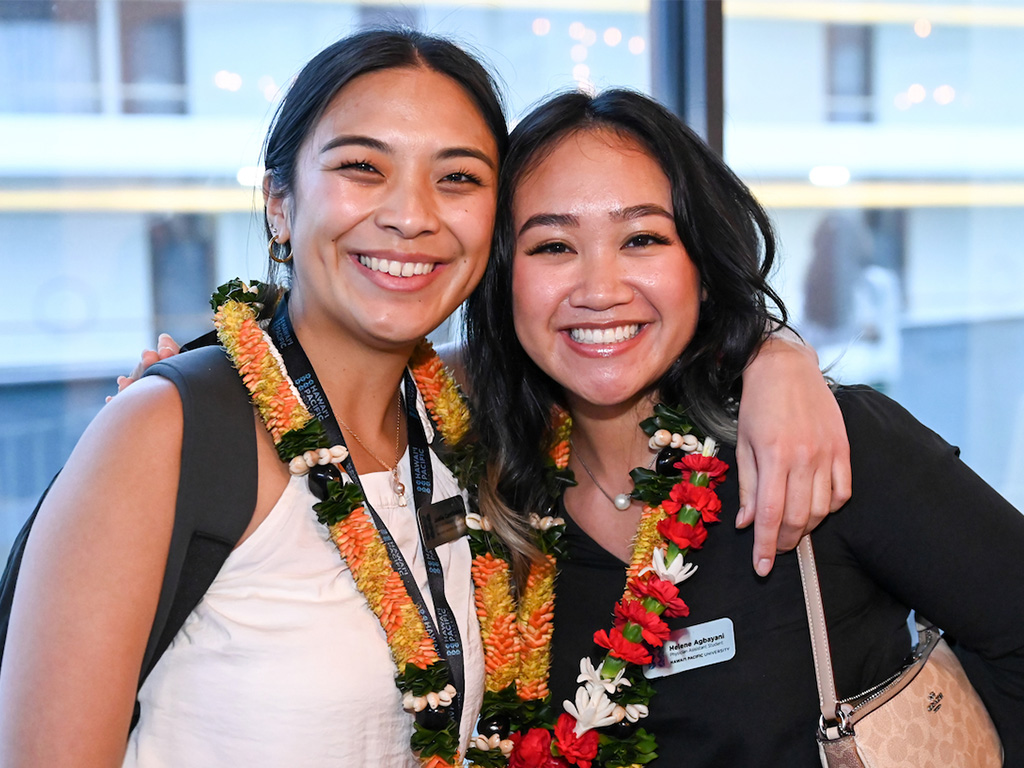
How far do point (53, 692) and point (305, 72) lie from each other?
1.15 m

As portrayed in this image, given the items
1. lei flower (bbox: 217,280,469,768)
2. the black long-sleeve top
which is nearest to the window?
the black long-sleeve top

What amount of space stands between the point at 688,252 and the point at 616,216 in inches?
6.8

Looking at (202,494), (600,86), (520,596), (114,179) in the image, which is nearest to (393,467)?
(520,596)

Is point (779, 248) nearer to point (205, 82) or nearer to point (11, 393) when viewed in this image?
point (205, 82)

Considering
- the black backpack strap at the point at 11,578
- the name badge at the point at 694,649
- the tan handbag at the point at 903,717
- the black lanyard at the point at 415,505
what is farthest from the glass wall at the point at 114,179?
the tan handbag at the point at 903,717

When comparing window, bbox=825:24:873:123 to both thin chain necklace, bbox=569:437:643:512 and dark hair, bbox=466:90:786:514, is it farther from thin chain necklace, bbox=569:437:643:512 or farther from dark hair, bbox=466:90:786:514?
thin chain necklace, bbox=569:437:643:512

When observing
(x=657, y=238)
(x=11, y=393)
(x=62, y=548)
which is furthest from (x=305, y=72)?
(x=11, y=393)

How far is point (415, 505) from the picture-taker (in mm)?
1816

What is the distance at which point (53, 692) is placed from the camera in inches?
53.4

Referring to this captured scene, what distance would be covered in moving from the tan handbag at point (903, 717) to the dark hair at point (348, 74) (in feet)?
3.50

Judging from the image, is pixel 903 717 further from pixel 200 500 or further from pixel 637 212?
pixel 200 500

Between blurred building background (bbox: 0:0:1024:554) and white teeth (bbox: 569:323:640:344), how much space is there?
2.20 ft

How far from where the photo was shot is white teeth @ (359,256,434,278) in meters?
1.67

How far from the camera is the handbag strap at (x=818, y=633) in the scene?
157 centimetres
